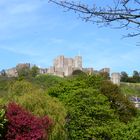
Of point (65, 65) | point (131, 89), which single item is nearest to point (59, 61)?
point (65, 65)

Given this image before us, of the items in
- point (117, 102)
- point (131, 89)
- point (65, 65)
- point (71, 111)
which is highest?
point (65, 65)

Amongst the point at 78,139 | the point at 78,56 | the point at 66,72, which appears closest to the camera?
the point at 78,139

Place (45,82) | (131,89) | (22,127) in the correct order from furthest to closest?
(131,89) < (45,82) < (22,127)

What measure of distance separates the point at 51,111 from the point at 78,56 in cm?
13838

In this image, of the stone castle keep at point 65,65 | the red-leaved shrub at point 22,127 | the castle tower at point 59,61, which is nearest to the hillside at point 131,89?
the stone castle keep at point 65,65

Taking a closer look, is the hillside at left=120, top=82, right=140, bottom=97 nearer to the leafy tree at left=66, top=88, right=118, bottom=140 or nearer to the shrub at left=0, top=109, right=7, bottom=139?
the leafy tree at left=66, top=88, right=118, bottom=140

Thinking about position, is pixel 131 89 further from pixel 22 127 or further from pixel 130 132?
pixel 22 127

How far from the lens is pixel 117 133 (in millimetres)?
31281

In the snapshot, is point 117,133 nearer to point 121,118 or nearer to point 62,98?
point 62,98

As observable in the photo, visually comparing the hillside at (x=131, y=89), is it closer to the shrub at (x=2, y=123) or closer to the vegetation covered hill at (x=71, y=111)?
the vegetation covered hill at (x=71, y=111)

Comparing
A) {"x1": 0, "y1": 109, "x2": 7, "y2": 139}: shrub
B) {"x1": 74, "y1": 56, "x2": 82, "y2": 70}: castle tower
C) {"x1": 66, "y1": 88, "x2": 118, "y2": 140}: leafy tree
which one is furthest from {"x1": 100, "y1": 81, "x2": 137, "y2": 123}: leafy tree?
{"x1": 74, "y1": 56, "x2": 82, "y2": 70}: castle tower

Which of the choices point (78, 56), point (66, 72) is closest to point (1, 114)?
point (66, 72)

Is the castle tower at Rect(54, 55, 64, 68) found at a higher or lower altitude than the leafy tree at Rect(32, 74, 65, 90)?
higher

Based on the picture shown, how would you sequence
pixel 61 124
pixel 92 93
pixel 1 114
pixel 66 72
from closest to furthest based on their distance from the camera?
pixel 1 114
pixel 61 124
pixel 92 93
pixel 66 72
